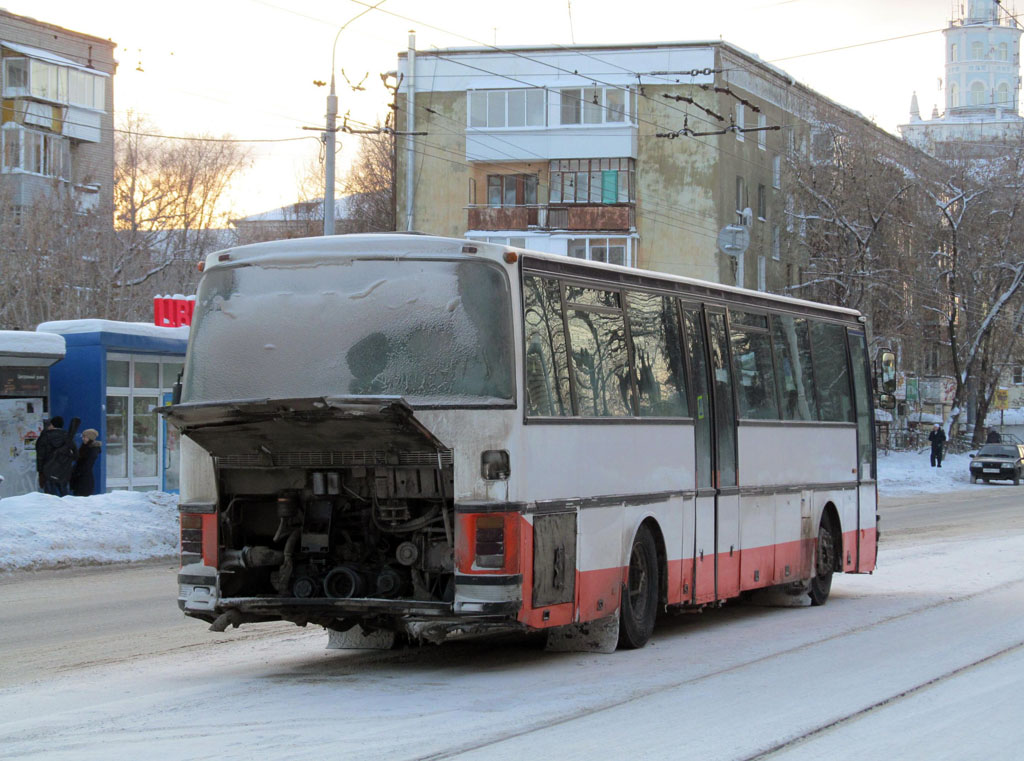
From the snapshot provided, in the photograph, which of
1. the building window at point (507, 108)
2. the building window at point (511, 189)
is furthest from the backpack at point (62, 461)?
the building window at point (511, 189)

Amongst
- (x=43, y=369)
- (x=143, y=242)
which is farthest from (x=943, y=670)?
(x=143, y=242)

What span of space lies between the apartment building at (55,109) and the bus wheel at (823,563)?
39.0 m

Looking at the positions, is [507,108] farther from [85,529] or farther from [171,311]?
[85,529]

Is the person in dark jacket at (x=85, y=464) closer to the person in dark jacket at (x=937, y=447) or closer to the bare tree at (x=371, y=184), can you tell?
the person in dark jacket at (x=937, y=447)

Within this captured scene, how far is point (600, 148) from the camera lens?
53938mm

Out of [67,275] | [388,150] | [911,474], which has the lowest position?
[911,474]

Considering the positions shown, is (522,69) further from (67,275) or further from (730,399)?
(730,399)

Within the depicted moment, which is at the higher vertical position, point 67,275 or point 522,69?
point 522,69

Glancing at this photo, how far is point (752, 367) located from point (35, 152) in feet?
150

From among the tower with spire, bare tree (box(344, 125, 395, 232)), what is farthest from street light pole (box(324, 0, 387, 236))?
the tower with spire

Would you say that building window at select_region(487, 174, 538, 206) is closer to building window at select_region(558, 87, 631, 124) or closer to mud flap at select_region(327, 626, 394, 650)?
building window at select_region(558, 87, 631, 124)

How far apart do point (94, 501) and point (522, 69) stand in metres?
37.2

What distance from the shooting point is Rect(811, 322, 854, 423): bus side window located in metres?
14.2

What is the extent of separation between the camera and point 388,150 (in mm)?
72125
